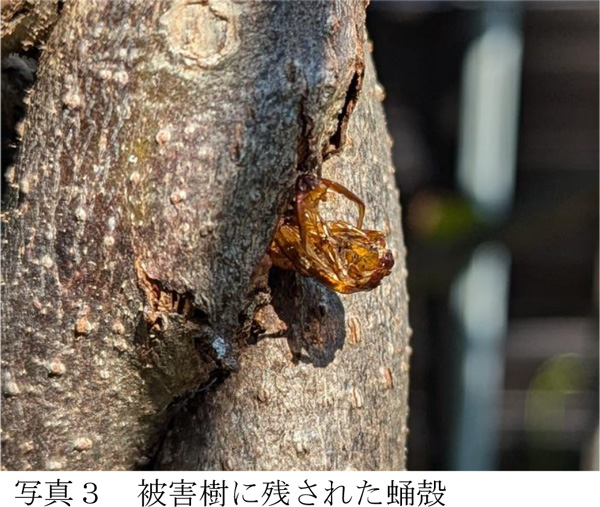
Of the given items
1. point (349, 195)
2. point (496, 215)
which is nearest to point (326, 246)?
point (349, 195)

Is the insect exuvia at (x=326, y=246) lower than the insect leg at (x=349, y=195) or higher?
lower

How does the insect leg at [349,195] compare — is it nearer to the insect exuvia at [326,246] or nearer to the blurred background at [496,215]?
the insect exuvia at [326,246]

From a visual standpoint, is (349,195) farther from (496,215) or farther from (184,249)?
(496,215)

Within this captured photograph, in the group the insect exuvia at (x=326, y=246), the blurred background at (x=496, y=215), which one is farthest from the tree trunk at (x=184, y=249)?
the blurred background at (x=496, y=215)

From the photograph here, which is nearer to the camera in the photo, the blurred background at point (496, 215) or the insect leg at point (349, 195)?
the insect leg at point (349, 195)

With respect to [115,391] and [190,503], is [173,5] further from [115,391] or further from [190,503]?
[190,503]

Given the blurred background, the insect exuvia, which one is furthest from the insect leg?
the blurred background

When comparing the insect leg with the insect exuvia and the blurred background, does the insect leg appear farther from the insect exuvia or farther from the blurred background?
the blurred background
